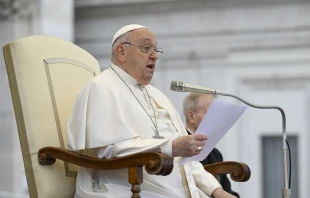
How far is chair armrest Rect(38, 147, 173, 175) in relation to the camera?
3.02 m

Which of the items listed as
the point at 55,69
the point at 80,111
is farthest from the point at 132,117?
the point at 55,69

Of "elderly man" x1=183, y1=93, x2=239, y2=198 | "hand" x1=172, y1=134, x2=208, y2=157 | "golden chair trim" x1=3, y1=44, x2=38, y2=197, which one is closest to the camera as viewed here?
"hand" x1=172, y1=134, x2=208, y2=157

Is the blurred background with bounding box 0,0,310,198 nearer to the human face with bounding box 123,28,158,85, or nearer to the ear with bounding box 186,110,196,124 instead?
the ear with bounding box 186,110,196,124

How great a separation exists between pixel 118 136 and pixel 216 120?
1.38ft

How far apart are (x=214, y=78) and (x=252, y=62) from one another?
16.6 inches

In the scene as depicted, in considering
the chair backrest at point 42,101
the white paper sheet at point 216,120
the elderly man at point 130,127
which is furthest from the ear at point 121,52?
the white paper sheet at point 216,120

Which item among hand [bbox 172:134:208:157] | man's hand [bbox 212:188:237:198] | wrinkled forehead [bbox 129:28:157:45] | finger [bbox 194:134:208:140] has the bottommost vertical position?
man's hand [bbox 212:188:237:198]

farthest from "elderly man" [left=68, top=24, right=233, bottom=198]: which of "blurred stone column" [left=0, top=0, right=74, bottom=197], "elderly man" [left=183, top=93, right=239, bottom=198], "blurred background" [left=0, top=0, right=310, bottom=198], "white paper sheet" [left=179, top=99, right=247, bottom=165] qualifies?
"blurred background" [left=0, top=0, right=310, bottom=198]

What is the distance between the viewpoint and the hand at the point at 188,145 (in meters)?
3.12

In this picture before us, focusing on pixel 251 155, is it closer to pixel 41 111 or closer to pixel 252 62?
pixel 252 62

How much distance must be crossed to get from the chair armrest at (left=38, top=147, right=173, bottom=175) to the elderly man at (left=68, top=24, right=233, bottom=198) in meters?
0.06

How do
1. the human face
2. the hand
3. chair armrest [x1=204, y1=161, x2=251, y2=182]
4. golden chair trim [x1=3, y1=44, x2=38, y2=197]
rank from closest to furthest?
the hand
golden chair trim [x1=3, y1=44, x2=38, y2=197]
the human face
chair armrest [x1=204, y1=161, x2=251, y2=182]

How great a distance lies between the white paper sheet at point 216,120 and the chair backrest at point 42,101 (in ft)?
→ 1.91

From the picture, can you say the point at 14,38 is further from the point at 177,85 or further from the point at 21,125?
the point at 177,85
